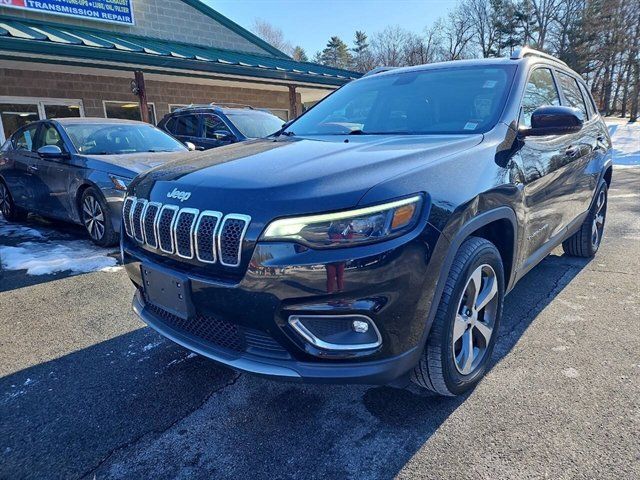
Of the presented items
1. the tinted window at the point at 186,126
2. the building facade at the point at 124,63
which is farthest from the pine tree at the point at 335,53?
the tinted window at the point at 186,126

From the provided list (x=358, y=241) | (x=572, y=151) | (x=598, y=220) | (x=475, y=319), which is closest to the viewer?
(x=358, y=241)

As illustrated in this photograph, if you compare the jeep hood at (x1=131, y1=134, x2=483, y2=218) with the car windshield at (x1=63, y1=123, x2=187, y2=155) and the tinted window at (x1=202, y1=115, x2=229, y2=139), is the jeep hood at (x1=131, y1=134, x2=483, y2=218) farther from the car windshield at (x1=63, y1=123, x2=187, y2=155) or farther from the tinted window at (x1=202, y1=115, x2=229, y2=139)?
the tinted window at (x1=202, y1=115, x2=229, y2=139)

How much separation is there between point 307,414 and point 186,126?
7.58 m

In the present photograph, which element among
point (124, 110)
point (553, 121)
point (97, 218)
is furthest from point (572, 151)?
point (124, 110)

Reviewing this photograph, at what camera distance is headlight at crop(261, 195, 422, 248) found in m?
1.70

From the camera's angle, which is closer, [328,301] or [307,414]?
[328,301]

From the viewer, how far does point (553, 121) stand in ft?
8.15

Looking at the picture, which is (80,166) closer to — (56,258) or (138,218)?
(56,258)

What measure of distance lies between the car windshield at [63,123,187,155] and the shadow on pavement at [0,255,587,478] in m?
3.75

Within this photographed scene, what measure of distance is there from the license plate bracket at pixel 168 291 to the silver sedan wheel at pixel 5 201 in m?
6.15

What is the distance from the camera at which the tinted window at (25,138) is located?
634cm

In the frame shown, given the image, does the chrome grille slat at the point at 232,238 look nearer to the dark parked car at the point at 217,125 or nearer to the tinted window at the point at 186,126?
the dark parked car at the point at 217,125

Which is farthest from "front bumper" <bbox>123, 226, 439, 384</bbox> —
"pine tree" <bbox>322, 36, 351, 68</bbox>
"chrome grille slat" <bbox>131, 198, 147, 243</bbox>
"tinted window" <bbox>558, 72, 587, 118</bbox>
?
"pine tree" <bbox>322, 36, 351, 68</bbox>

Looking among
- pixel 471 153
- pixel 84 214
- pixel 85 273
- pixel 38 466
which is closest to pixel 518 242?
pixel 471 153
